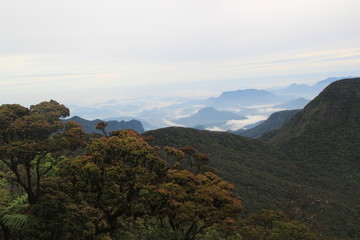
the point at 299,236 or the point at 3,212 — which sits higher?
the point at 3,212

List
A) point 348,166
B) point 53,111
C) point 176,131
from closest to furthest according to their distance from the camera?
point 53,111
point 348,166
point 176,131

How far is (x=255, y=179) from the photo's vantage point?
56.7 m

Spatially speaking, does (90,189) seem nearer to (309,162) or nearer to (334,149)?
(309,162)

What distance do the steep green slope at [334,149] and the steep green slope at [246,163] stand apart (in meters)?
7.19

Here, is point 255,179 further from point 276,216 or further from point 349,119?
point 349,119

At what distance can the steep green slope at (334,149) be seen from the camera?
Result: 4878 cm

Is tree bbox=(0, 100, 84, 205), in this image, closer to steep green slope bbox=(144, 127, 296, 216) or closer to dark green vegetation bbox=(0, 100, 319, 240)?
dark green vegetation bbox=(0, 100, 319, 240)

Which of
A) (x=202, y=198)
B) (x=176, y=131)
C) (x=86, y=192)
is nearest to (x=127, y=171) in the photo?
(x=86, y=192)

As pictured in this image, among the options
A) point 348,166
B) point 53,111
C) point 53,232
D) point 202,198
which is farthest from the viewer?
point 348,166

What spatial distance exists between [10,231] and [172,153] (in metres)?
10.1

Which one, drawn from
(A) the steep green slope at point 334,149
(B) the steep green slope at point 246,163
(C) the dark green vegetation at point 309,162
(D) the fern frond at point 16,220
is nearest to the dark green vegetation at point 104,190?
(D) the fern frond at point 16,220

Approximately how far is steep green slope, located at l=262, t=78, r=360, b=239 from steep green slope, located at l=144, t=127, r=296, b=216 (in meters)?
7.19

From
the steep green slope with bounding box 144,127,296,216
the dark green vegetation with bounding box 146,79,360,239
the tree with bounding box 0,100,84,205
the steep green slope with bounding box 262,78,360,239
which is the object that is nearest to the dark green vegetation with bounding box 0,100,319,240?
the tree with bounding box 0,100,84,205

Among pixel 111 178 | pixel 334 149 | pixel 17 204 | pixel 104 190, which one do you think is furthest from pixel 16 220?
pixel 334 149
